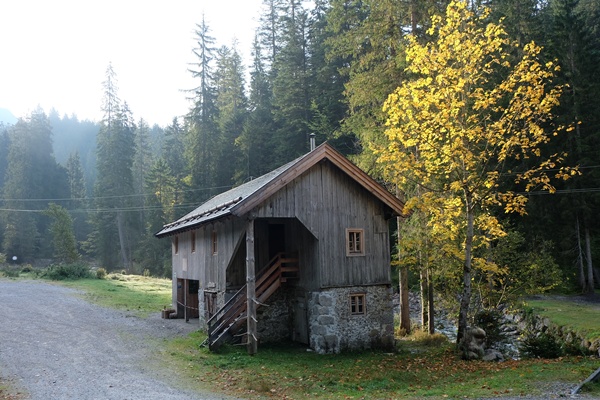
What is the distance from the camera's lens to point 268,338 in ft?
61.5

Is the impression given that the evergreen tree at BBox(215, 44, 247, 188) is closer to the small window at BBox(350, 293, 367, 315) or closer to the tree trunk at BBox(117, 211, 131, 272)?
the tree trunk at BBox(117, 211, 131, 272)

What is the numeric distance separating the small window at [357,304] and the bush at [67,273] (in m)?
31.7

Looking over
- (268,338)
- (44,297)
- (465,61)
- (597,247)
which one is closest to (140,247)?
(44,297)

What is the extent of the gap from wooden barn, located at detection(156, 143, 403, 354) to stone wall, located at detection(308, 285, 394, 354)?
3 centimetres

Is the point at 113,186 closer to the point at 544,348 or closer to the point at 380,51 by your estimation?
the point at 380,51

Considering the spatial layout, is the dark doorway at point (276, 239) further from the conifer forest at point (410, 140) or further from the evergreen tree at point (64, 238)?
the evergreen tree at point (64, 238)

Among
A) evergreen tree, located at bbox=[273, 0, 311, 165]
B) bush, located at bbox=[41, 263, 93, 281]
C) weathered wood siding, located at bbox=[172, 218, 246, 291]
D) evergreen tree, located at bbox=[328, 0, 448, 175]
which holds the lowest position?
bush, located at bbox=[41, 263, 93, 281]

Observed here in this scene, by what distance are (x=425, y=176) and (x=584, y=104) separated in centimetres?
1976

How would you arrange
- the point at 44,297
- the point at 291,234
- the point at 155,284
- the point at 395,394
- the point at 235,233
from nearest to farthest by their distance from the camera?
the point at 395,394 → the point at 235,233 → the point at 291,234 → the point at 44,297 → the point at 155,284

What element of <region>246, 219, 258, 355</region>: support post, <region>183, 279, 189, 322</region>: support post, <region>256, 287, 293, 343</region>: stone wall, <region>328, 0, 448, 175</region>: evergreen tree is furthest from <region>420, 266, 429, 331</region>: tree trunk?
<region>183, 279, 189, 322</region>: support post

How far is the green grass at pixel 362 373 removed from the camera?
11.2 m

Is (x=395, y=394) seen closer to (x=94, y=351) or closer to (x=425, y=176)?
(x=425, y=176)

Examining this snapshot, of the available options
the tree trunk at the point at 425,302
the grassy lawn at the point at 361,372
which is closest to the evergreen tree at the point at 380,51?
the tree trunk at the point at 425,302

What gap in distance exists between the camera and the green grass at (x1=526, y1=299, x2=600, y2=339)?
17.1 m
